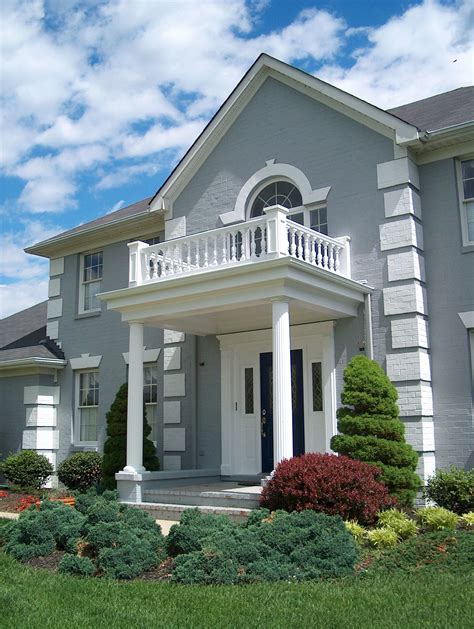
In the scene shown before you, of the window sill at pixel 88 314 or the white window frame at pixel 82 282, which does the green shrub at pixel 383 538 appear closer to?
the window sill at pixel 88 314

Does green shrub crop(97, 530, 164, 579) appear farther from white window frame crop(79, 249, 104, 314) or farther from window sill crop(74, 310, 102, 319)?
white window frame crop(79, 249, 104, 314)

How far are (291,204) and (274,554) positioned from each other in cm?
873

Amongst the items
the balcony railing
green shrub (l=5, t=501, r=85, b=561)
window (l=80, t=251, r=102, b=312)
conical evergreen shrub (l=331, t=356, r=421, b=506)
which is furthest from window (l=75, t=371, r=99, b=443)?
green shrub (l=5, t=501, r=85, b=561)

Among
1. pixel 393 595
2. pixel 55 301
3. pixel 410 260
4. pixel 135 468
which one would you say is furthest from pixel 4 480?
pixel 393 595

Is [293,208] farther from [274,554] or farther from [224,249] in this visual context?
[274,554]

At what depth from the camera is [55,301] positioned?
2028 cm

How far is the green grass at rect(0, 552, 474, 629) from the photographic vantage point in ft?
20.5

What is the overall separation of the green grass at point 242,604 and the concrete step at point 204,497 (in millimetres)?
4233

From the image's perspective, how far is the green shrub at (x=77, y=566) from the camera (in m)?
8.45

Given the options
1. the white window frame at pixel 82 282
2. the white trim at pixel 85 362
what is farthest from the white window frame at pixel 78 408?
the white window frame at pixel 82 282

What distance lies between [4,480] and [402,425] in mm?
11734

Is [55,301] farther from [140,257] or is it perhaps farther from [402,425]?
[402,425]

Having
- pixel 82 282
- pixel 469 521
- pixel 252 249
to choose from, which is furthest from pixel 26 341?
pixel 469 521

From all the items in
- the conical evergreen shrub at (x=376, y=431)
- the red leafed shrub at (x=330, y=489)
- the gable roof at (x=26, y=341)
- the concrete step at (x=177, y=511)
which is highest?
the gable roof at (x=26, y=341)
